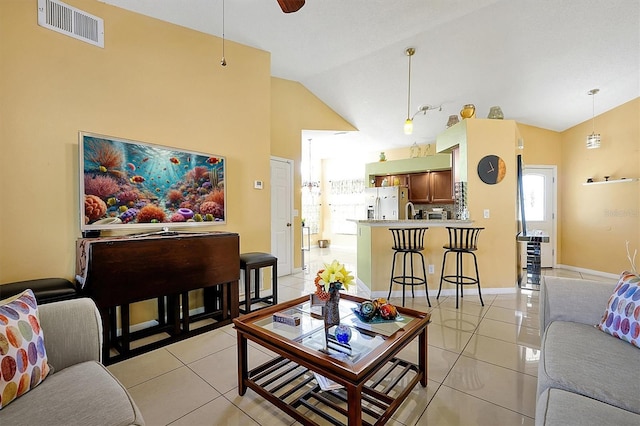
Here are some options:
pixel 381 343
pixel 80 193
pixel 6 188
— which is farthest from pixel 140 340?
pixel 381 343

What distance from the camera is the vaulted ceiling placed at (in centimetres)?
300

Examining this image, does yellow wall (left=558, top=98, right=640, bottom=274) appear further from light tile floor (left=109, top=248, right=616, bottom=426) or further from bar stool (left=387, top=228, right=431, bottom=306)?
bar stool (left=387, top=228, right=431, bottom=306)

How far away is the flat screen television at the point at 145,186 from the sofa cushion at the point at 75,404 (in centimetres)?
159

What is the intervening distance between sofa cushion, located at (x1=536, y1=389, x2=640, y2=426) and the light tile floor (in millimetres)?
639

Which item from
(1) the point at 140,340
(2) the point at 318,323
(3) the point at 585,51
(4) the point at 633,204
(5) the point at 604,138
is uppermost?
(3) the point at 585,51

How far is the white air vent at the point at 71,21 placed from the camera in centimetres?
231

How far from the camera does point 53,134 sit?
7.68 ft

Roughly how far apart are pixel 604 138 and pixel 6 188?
7602 mm

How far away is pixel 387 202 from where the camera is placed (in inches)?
259

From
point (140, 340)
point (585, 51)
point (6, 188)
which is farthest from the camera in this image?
point (585, 51)

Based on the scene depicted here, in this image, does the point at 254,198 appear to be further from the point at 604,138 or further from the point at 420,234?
the point at 604,138

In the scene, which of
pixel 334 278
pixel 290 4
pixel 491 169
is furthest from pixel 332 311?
pixel 491 169

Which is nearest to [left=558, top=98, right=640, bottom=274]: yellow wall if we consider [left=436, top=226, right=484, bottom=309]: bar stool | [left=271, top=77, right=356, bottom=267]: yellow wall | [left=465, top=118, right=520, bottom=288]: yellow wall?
[left=465, top=118, right=520, bottom=288]: yellow wall

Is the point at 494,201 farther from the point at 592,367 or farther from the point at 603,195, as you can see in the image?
the point at 592,367
